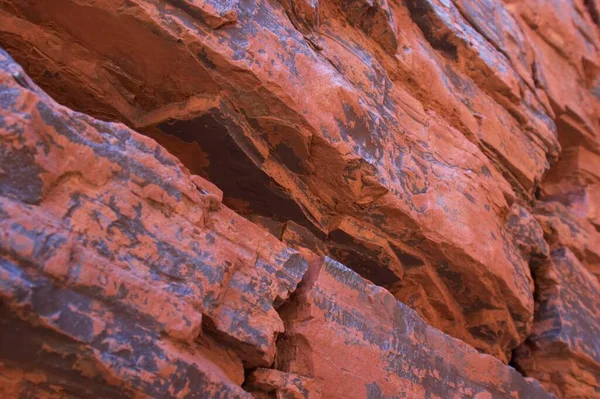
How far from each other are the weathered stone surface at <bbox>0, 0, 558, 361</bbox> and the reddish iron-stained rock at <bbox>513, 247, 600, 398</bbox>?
31 centimetres

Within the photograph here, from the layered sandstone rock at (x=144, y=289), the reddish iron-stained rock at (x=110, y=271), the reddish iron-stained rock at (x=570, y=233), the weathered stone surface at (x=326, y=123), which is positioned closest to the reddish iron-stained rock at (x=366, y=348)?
the layered sandstone rock at (x=144, y=289)

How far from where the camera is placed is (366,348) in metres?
3.03

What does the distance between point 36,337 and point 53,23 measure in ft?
6.06

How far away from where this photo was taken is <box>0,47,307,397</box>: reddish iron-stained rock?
1.98m

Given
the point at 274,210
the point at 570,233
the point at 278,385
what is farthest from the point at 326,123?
the point at 570,233

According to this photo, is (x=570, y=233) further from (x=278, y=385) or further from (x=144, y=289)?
(x=144, y=289)

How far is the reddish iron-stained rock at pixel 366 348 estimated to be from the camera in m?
2.85

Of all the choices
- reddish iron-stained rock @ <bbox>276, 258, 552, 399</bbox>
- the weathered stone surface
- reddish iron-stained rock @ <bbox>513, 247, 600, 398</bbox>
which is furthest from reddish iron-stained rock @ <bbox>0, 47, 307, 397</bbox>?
reddish iron-stained rock @ <bbox>513, 247, 600, 398</bbox>

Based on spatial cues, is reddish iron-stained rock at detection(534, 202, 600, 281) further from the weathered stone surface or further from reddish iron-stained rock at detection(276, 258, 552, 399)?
reddish iron-stained rock at detection(276, 258, 552, 399)

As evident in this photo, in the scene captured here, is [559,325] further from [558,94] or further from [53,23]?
[53,23]

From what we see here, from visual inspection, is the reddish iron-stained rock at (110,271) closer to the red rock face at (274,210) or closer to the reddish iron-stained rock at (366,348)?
the red rock face at (274,210)

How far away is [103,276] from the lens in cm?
214

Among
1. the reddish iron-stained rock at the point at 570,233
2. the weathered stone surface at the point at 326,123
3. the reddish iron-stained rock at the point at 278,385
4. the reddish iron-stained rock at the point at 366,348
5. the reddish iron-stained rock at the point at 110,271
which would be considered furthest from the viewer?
the reddish iron-stained rock at the point at 570,233

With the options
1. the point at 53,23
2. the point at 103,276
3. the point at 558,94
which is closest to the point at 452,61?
the point at 558,94
